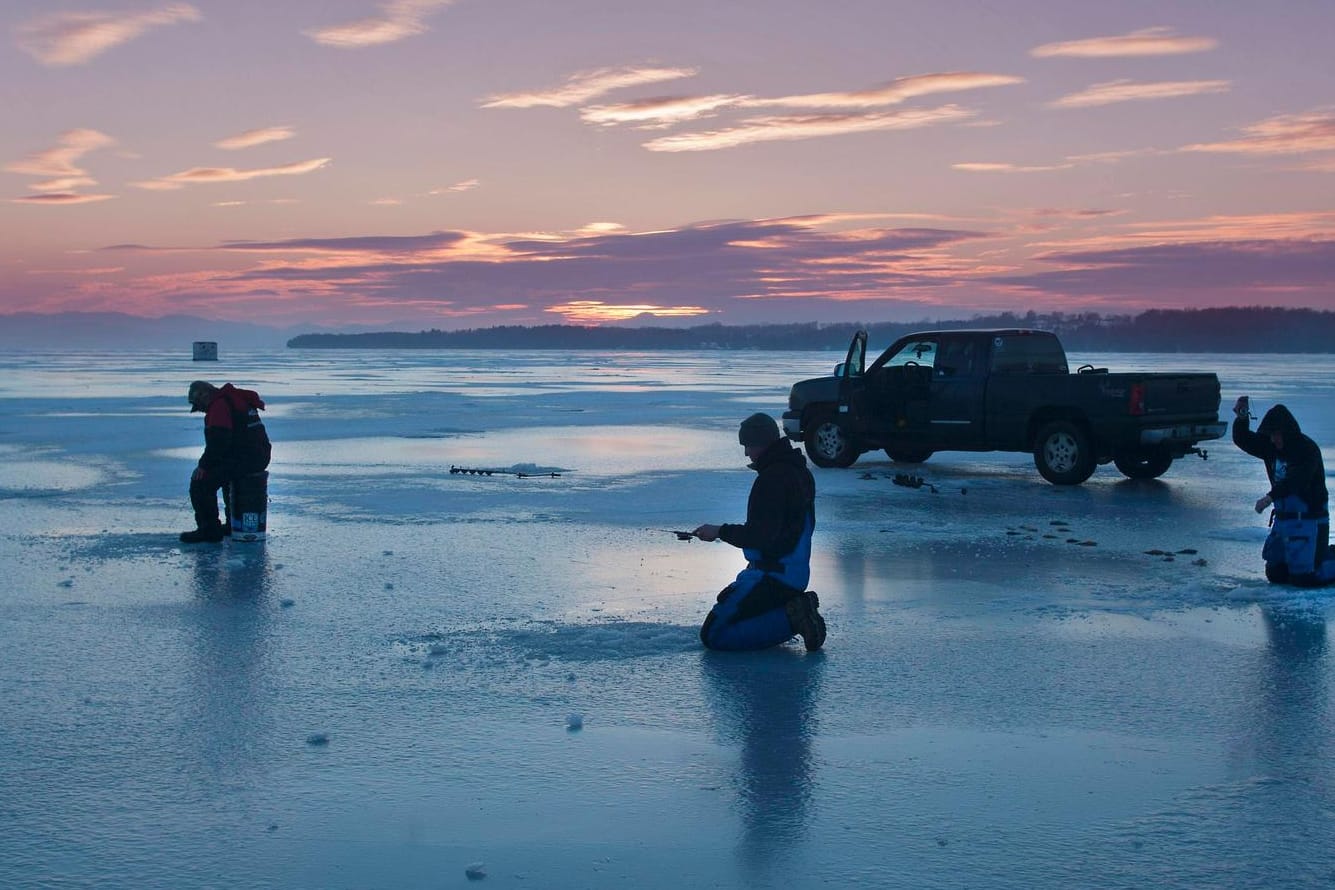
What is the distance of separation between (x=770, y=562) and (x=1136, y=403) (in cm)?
1062

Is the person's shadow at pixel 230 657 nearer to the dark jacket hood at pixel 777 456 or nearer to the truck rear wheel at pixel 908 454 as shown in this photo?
the dark jacket hood at pixel 777 456

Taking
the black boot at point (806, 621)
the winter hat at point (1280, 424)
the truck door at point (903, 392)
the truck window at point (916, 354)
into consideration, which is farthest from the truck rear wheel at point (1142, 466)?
the black boot at point (806, 621)

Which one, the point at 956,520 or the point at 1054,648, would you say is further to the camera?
the point at 956,520

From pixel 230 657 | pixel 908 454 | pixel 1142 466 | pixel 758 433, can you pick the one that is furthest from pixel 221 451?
pixel 1142 466

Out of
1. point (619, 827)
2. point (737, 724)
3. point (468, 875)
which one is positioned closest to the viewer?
point (468, 875)

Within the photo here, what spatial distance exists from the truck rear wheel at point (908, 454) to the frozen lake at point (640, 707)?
18.1 ft

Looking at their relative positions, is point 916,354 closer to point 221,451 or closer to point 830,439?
point 830,439

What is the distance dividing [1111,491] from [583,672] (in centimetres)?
1144

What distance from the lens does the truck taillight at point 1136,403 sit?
1689 centimetres

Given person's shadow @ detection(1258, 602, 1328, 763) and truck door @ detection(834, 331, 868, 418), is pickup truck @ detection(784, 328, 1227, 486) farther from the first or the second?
person's shadow @ detection(1258, 602, 1328, 763)

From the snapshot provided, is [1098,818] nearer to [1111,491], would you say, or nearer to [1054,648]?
[1054,648]

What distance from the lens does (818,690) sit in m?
6.84

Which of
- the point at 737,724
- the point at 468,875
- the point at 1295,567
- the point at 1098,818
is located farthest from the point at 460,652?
the point at 1295,567

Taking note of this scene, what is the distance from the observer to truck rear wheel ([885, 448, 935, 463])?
19.7 m
